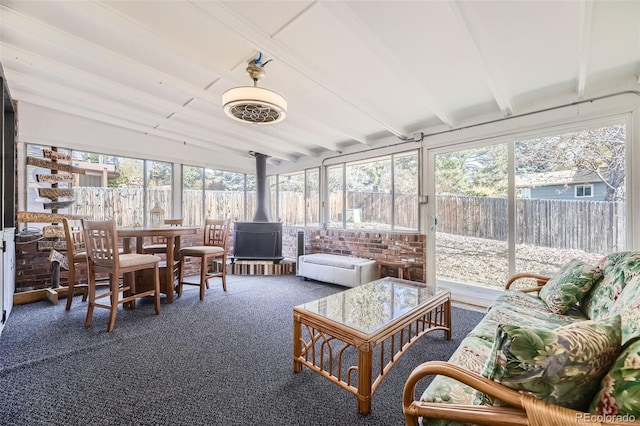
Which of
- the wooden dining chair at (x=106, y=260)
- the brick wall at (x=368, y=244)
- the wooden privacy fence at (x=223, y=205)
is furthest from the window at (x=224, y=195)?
the wooden dining chair at (x=106, y=260)

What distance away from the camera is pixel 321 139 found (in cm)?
427

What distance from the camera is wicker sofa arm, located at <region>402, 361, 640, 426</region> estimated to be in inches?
26.5

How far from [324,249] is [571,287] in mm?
3589

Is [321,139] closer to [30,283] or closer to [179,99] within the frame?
[179,99]

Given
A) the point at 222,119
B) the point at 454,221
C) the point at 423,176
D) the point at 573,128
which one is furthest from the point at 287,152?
the point at 573,128

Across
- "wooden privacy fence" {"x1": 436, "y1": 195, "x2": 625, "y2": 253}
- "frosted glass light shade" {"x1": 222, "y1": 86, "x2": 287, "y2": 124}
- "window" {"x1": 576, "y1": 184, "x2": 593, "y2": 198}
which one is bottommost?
"wooden privacy fence" {"x1": 436, "y1": 195, "x2": 625, "y2": 253}

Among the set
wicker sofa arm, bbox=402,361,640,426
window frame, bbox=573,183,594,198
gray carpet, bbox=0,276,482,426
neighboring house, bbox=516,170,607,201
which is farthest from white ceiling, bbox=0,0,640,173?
gray carpet, bbox=0,276,482,426

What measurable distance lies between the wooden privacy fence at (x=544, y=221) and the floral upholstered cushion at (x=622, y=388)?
105 inches

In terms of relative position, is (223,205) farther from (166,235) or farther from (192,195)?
(166,235)

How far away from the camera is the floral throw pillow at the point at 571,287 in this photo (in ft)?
5.78

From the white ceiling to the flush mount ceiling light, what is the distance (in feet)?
0.45

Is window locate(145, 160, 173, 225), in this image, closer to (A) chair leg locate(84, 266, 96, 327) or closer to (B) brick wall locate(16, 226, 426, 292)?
(B) brick wall locate(16, 226, 426, 292)

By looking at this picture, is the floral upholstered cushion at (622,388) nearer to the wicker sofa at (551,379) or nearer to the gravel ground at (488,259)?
the wicker sofa at (551,379)

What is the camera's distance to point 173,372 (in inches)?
69.0
